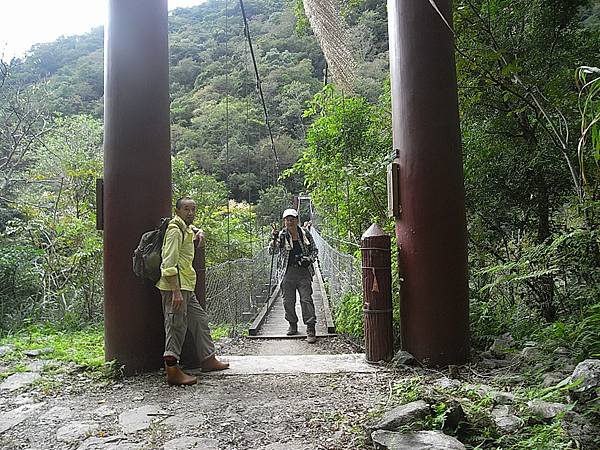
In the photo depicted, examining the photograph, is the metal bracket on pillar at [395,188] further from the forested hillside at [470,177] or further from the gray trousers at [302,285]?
the gray trousers at [302,285]

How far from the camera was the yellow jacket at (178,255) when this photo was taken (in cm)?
224

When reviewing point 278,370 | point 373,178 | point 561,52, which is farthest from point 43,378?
point 561,52

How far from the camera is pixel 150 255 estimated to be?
2287mm

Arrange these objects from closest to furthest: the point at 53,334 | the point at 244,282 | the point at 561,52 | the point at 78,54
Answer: the point at 561,52, the point at 53,334, the point at 244,282, the point at 78,54

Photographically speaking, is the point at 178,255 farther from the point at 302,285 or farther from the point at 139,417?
the point at 302,285

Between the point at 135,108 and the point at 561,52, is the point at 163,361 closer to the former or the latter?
the point at 135,108

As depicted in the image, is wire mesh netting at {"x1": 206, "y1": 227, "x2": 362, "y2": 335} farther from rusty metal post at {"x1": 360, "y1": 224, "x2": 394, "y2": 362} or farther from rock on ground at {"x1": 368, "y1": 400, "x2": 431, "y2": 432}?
rock on ground at {"x1": 368, "y1": 400, "x2": 431, "y2": 432}

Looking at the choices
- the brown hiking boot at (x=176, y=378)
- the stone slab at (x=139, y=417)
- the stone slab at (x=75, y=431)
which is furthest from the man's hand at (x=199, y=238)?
the stone slab at (x=75, y=431)

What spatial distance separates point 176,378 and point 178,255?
0.50 metres

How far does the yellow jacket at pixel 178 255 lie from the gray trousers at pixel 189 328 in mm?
50

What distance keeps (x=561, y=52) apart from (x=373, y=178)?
1.43 metres

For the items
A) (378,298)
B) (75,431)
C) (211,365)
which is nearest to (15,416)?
(75,431)

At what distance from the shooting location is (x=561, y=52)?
3.17 meters

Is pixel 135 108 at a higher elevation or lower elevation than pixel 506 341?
higher
